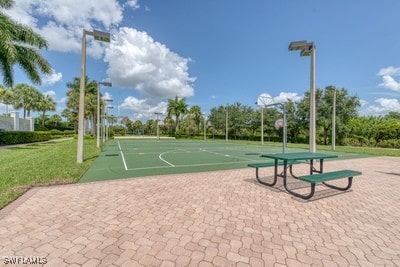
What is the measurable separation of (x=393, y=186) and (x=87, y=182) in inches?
362

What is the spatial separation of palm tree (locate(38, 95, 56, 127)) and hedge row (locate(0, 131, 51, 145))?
24.3 meters

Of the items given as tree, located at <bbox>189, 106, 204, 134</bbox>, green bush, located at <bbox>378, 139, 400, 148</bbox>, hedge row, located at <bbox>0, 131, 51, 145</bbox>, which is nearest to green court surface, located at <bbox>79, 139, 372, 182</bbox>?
hedge row, located at <bbox>0, 131, 51, 145</bbox>

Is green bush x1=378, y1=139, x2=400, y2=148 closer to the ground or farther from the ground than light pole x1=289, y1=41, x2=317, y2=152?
closer to the ground

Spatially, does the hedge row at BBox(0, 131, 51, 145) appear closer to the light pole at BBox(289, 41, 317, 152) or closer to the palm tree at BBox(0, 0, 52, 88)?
the palm tree at BBox(0, 0, 52, 88)

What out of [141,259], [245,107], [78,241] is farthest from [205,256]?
[245,107]

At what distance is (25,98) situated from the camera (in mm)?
46000

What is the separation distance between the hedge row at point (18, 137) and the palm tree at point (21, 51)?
8.03 m

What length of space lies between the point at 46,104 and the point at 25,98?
6.58 m

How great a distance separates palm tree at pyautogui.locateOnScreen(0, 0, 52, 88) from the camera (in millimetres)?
13523

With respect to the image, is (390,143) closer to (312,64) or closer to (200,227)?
(312,64)

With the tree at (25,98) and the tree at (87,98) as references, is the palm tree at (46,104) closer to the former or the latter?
the tree at (25,98)

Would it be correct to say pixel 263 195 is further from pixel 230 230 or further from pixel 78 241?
pixel 78 241

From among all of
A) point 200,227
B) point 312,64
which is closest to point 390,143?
point 312,64

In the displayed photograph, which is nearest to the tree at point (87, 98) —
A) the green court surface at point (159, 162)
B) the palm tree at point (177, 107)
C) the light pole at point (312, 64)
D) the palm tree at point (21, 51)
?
the palm tree at point (177, 107)
